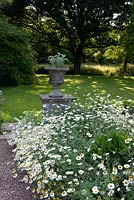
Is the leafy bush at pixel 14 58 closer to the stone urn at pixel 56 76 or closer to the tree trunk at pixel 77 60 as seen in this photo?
the stone urn at pixel 56 76

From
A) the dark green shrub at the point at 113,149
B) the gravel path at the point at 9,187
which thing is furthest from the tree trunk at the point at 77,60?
the dark green shrub at the point at 113,149

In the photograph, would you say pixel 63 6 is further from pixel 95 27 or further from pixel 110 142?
pixel 110 142

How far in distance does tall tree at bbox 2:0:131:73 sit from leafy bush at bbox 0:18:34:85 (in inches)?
287

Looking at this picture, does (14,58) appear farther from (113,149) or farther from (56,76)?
(113,149)

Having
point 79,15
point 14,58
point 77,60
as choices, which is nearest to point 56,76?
point 14,58

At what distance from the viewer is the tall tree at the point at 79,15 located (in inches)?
829

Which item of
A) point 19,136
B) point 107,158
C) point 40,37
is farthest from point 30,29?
point 107,158

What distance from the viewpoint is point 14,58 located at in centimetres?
1420

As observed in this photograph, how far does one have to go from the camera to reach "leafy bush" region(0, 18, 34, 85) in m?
13.9

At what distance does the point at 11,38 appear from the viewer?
14.4m

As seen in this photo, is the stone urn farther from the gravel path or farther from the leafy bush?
the leafy bush

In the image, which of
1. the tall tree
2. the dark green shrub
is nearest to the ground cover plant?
the dark green shrub

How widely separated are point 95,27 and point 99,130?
18.1 meters

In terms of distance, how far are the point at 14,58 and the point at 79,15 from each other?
9206mm
